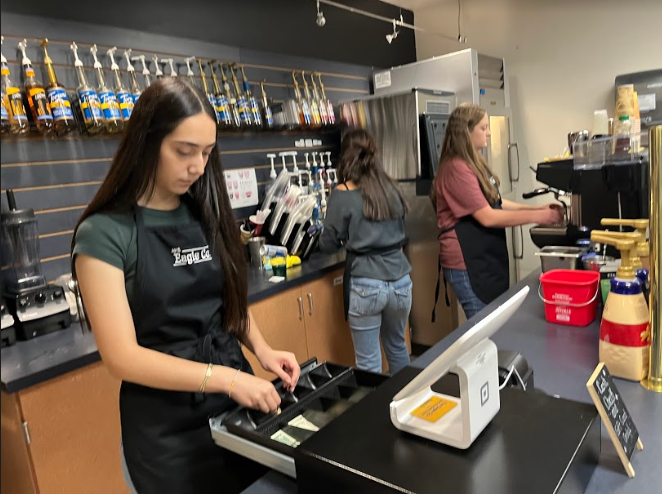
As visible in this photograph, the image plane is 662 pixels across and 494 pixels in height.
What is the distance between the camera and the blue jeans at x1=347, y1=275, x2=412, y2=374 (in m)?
2.65

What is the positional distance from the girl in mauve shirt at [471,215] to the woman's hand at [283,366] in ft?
5.58

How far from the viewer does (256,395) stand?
1068 mm

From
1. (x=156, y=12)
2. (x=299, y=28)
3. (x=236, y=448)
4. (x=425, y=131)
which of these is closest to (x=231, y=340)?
(x=236, y=448)

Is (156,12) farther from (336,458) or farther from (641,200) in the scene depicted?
(336,458)

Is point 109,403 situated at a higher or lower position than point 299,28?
lower

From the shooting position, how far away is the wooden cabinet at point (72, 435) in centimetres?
170

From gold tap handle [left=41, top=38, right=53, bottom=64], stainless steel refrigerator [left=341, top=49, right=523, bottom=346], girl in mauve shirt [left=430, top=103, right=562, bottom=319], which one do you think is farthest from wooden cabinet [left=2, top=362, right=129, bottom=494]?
stainless steel refrigerator [left=341, top=49, right=523, bottom=346]

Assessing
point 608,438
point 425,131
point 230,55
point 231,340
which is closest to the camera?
point 608,438

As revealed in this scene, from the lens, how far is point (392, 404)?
89cm

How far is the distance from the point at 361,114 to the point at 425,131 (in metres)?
0.50

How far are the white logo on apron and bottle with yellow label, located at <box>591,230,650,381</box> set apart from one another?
99 centimetres

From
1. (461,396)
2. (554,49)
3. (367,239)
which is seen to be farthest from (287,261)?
(554,49)

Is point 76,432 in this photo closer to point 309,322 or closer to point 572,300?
point 309,322

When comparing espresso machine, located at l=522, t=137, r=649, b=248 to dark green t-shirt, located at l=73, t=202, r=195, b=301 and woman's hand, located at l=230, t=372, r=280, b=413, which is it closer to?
woman's hand, located at l=230, t=372, r=280, b=413
